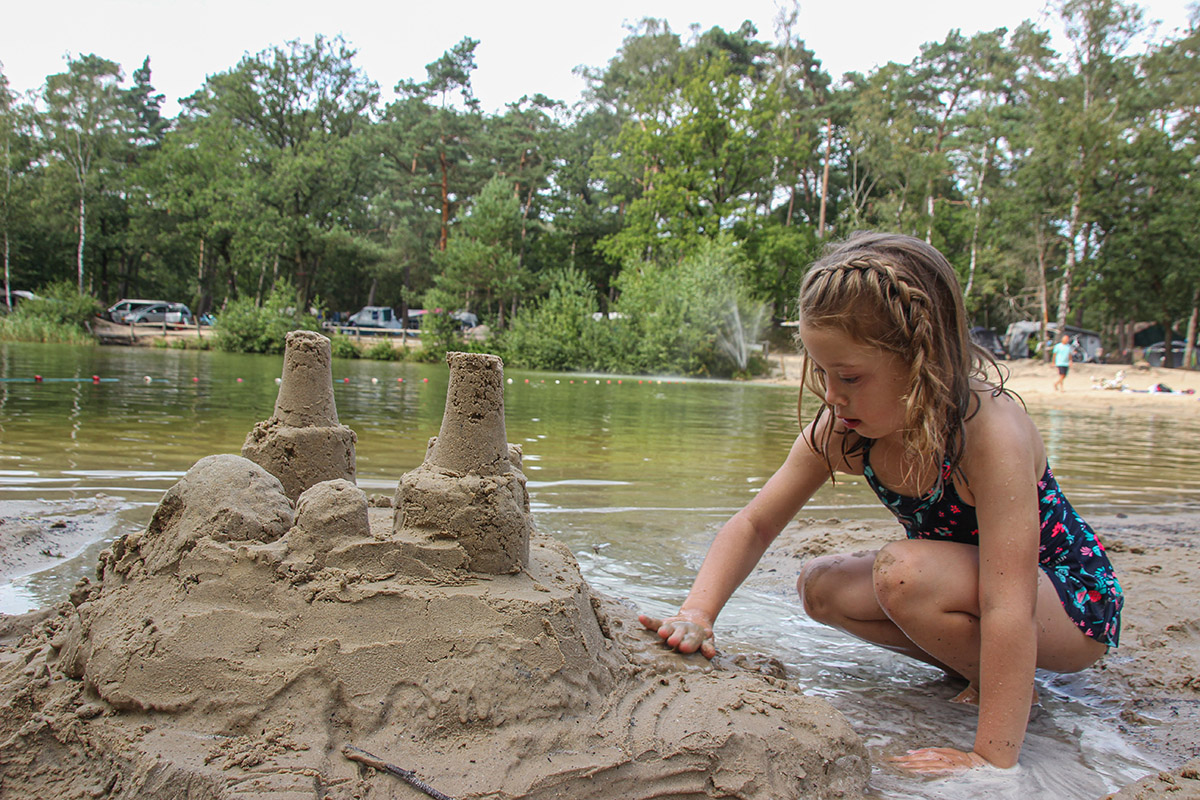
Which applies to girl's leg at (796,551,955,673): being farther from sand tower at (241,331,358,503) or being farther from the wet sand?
sand tower at (241,331,358,503)

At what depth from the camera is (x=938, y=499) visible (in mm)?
2488

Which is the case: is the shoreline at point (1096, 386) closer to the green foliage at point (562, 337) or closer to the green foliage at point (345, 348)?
the green foliage at point (562, 337)

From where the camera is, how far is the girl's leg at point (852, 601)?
2.75m

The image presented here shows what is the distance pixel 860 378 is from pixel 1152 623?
7.14 ft

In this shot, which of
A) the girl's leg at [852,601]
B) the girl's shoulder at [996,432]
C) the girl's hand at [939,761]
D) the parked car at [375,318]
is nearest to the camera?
the girl's hand at [939,761]

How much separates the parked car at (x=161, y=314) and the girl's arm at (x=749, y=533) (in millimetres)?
44440

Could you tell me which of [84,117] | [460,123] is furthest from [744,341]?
[84,117]

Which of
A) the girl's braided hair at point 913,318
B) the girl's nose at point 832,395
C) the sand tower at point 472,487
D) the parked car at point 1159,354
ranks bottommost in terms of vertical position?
the sand tower at point 472,487

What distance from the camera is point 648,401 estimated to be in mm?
16391

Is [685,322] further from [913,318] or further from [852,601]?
[913,318]

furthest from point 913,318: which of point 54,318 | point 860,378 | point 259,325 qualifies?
point 54,318

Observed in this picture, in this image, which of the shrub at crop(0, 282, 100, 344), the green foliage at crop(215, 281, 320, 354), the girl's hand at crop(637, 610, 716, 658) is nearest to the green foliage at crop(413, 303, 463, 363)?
the green foliage at crop(215, 281, 320, 354)

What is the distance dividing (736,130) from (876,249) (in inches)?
1525

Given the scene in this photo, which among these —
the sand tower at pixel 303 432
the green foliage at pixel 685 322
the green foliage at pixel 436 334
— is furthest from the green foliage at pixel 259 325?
the sand tower at pixel 303 432
